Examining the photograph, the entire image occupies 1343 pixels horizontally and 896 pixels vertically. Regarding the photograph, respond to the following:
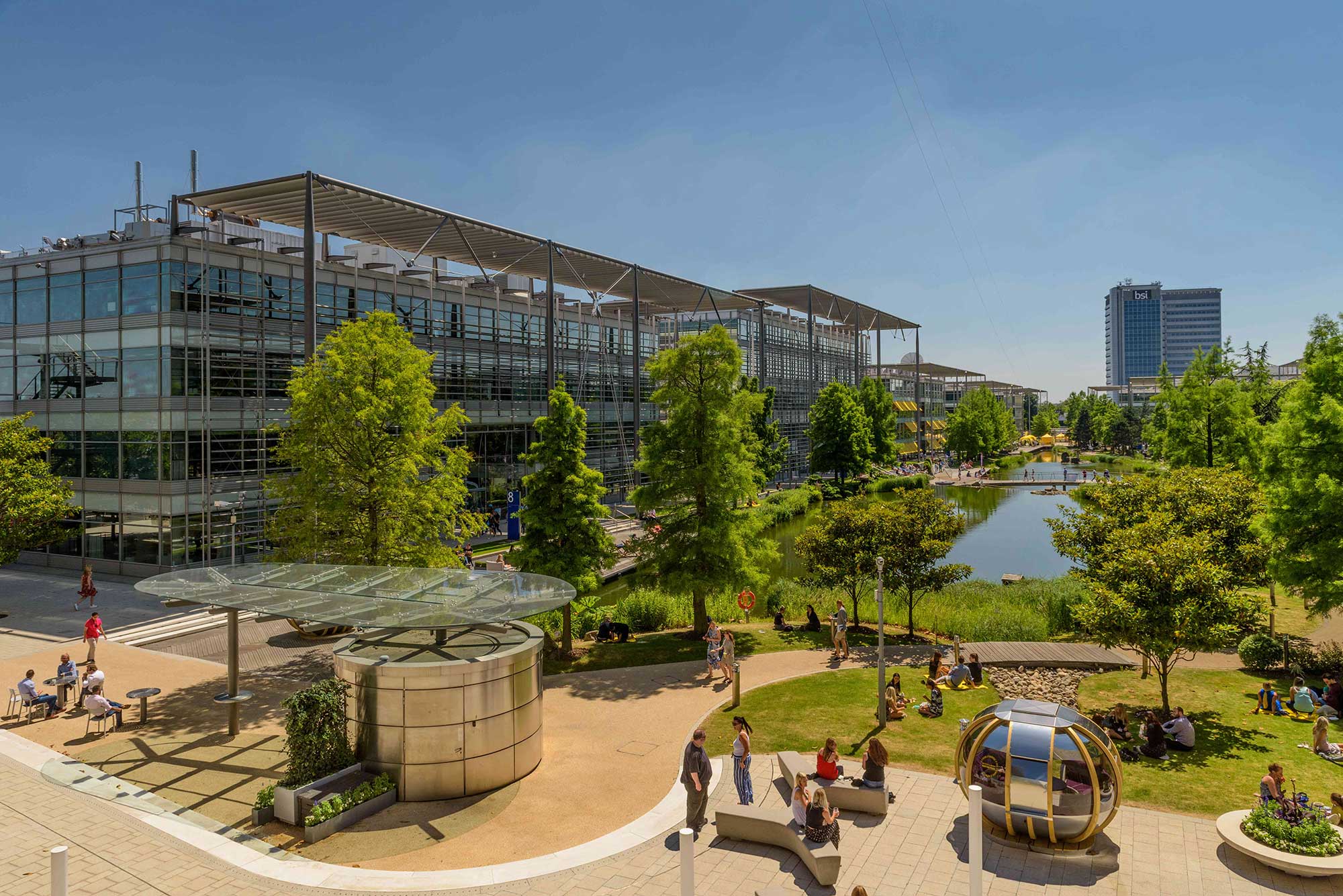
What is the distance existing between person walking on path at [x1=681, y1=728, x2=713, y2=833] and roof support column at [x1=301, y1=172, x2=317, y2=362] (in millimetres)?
24446

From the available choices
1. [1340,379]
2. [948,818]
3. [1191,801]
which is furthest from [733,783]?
[1340,379]

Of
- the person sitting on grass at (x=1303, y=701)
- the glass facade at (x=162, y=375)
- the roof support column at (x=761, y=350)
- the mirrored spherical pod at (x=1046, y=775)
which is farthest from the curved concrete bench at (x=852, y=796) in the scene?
the roof support column at (x=761, y=350)

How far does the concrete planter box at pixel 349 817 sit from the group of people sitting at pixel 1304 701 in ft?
60.2

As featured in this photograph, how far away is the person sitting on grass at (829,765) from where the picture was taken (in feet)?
41.1

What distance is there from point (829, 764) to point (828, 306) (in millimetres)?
77026

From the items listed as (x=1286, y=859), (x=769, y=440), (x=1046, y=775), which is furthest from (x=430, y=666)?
(x=769, y=440)

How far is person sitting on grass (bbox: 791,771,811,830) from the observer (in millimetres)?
10969

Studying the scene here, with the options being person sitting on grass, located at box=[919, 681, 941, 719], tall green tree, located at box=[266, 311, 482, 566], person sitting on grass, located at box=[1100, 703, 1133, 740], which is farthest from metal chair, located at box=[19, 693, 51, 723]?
person sitting on grass, located at box=[1100, 703, 1133, 740]

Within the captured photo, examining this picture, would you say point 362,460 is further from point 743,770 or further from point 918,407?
point 918,407

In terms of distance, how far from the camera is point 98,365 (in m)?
33.1

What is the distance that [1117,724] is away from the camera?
1548 cm

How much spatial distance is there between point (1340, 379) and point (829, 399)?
159ft

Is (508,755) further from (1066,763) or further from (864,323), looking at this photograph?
(864,323)

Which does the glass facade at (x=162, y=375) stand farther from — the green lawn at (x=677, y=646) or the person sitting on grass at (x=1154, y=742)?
the person sitting on grass at (x=1154, y=742)
